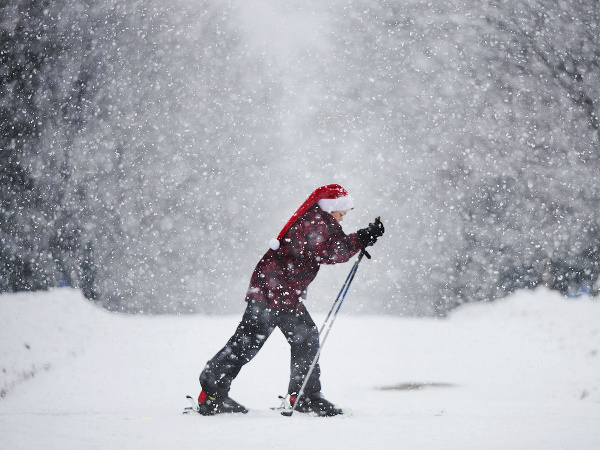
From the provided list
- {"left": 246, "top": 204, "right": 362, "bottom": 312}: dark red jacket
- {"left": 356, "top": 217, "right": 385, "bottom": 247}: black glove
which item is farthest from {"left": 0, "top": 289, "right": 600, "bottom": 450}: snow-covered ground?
{"left": 356, "top": 217, "right": 385, "bottom": 247}: black glove

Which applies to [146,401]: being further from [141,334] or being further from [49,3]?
[49,3]

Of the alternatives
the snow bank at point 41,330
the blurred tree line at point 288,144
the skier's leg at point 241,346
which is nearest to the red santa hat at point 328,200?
the skier's leg at point 241,346

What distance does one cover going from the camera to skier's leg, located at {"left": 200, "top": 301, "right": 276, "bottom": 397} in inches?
138

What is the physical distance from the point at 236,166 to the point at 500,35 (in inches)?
171

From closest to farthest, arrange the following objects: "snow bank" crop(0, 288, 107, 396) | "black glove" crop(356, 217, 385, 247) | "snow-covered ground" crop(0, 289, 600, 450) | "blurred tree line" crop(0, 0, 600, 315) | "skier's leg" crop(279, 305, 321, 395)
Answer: "snow-covered ground" crop(0, 289, 600, 450), "black glove" crop(356, 217, 385, 247), "skier's leg" crop(279, 305, 321, 395), "snow bank" crop(0, 288, 107, 396), "blurred tree line" crop(0, 0, 600, 315)

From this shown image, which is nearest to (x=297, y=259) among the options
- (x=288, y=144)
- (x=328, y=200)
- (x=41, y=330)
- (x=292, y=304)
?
(x=292, y=304)

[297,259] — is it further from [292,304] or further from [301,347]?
[301,347]

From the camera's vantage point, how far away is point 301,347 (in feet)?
11.8

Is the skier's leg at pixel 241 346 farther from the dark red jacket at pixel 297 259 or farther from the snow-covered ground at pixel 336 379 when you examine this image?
the snow-covered ground at pixel 336 379

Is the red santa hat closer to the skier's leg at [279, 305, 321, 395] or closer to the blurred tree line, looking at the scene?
the skier's leg at [279, 305, 321, 395]

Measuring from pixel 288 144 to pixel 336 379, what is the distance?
4352 millimetres

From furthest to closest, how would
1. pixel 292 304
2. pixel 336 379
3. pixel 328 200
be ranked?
pixel 336 379
pixel 328 200
pixel 292 304

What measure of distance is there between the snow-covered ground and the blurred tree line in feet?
2.82

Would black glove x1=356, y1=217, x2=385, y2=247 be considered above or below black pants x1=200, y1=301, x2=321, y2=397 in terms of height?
above
